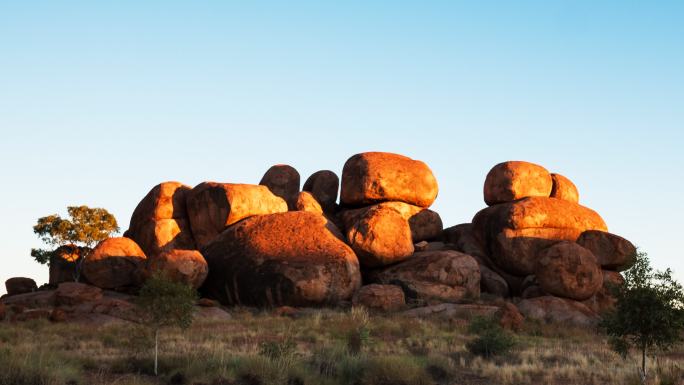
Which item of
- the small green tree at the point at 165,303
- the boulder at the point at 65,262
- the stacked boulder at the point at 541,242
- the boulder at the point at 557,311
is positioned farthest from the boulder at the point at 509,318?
the boulder at the point at 65,262

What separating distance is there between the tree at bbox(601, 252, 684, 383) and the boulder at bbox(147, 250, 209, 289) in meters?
20.4

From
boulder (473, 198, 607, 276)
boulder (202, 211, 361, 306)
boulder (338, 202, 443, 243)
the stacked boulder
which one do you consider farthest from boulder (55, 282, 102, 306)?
boulder (473, 198, 607, 276)

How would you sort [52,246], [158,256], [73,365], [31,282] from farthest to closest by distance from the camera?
[52,246], [31,282], [158,256], [73,365]

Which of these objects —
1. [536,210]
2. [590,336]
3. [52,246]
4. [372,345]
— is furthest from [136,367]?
[52,246]

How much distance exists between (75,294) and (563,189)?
28104 millimetres

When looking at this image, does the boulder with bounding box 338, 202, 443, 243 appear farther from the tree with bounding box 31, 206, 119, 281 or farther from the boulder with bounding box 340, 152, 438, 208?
the tree with bounding box 31, 206, 119, 281

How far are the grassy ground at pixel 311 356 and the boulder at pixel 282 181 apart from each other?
16.4 metres

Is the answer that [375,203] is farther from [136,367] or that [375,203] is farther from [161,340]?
[136,367]

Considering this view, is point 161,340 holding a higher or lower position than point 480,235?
lower

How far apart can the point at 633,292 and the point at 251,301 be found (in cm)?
1967

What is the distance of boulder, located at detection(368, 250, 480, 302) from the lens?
3556cm

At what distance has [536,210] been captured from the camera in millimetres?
40562

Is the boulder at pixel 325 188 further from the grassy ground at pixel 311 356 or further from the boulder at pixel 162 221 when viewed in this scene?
the grassy ground at pixel 311 356

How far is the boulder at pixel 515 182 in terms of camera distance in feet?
139
